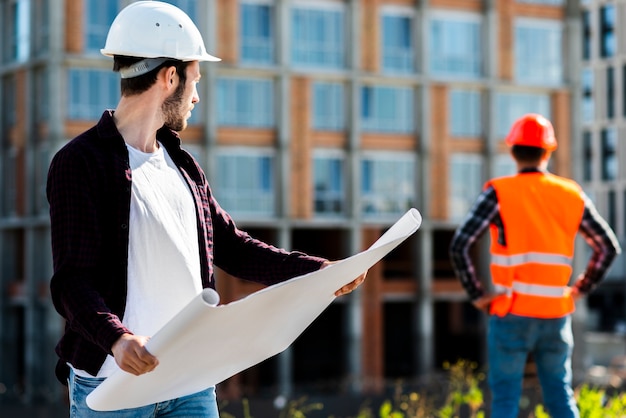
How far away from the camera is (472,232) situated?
21.2ft

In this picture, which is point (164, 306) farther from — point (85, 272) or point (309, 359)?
point (309, 359)

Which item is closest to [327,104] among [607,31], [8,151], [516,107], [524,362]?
[516,107]

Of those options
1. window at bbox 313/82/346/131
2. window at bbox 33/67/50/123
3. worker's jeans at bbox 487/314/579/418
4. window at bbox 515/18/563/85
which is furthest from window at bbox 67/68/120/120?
worker's jeans at bbox 487/314/579/418

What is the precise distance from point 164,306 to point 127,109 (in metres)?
0.64

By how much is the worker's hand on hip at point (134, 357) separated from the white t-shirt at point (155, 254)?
380 millimetres

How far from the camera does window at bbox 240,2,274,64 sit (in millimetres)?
37062

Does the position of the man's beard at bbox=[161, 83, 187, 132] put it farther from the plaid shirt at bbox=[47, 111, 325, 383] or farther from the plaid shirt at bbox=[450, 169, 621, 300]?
the plaid shirt at bbox=[450, 169, 621, 300]

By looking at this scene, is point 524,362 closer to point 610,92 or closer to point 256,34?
point 256,34

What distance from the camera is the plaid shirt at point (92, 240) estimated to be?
330 centimetres

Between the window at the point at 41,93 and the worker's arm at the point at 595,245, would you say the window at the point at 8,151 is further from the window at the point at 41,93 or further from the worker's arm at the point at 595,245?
the worker's arm at the point at 595,245

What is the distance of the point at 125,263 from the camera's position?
3504 millimetres

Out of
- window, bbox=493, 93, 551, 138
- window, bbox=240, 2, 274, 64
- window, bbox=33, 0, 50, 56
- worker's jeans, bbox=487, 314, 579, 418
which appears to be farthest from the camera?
window, bbox=493, 93, 551, 138

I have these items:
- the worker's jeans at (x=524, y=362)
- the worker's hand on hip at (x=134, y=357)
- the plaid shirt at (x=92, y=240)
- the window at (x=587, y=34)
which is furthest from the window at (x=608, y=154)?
the worker's hand on hip at (x=134, y=357)

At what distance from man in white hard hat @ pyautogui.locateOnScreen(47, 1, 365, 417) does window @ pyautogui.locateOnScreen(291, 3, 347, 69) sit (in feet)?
112
